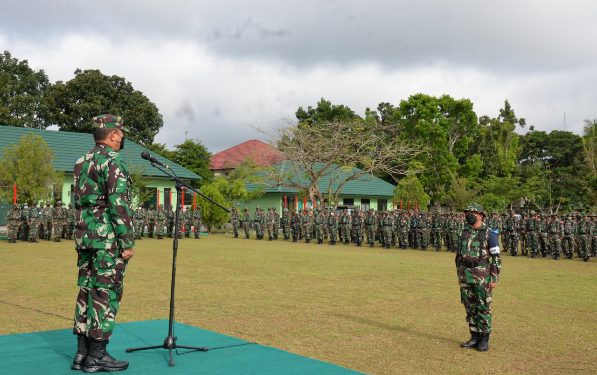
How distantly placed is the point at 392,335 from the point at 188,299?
381 cm

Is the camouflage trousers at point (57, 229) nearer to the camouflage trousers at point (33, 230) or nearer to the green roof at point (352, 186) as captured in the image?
the camouflage trousers at point (33, 230)

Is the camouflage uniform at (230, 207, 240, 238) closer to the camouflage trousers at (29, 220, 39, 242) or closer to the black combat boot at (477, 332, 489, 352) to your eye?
the camouflage trousers at (29, 220, 39, 242)

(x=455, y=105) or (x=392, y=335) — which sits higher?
(x=455, y=105)

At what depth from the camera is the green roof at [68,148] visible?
112 ft

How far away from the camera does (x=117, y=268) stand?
525 centimetres

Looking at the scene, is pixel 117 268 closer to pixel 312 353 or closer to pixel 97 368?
pixel 97 368

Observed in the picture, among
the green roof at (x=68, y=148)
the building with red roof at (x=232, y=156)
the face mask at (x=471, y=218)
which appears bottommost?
the face mask at (x=471, y=218)

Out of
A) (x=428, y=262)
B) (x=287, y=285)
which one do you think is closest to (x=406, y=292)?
(x=287, y=285)

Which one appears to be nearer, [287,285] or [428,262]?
[287,285]

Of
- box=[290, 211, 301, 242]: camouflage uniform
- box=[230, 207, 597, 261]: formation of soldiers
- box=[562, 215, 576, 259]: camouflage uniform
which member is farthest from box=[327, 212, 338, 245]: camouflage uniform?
box=[562, 215, 576, 259]: camouflage uniform

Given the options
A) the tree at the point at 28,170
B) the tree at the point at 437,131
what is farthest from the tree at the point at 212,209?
the tree at the point at 437,131

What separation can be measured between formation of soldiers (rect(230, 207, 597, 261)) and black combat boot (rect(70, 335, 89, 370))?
1577 centimetres

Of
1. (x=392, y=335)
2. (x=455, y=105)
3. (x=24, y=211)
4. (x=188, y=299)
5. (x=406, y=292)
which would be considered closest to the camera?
(x=392, y=335)

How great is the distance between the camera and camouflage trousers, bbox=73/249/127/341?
5141 mm
